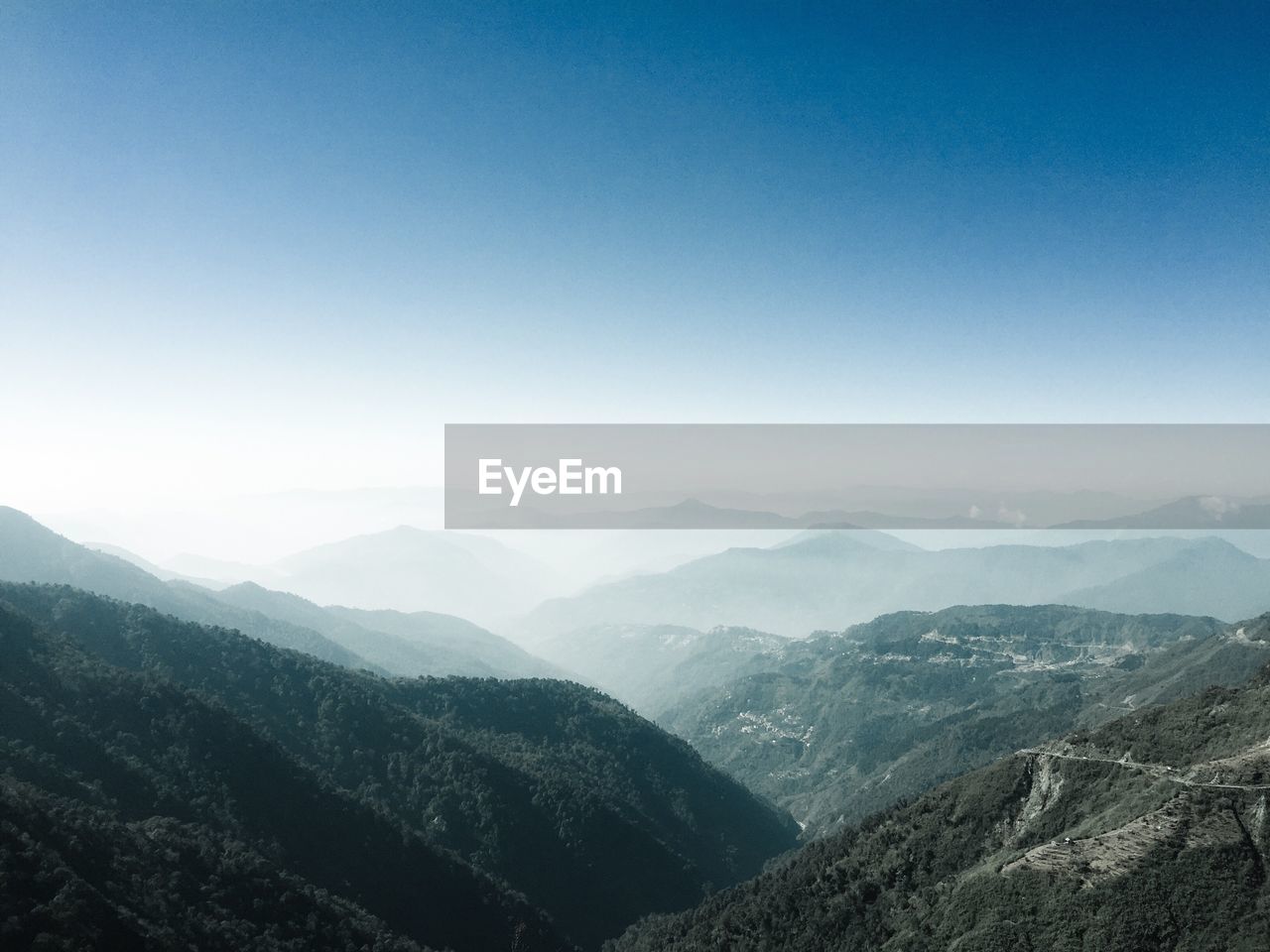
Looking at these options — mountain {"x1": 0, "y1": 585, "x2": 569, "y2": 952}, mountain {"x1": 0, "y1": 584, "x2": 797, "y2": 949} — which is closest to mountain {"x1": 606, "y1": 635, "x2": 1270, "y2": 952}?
mountain {"x1": 0, "y1": 584, "x2": 797, "y2": 949}

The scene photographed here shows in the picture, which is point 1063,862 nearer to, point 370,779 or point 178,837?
point 178,837

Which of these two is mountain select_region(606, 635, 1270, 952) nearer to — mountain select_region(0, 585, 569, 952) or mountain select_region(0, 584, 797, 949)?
mountain select_region(0, 584, 797, 949)

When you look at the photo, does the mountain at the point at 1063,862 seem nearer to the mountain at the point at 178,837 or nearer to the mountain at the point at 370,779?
the mountain at the point at 370,779

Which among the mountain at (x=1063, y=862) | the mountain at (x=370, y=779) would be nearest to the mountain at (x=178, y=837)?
the mountain at (x=370, y=779)

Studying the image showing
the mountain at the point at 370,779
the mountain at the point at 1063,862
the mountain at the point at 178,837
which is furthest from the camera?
the mountain at the point at 370,779

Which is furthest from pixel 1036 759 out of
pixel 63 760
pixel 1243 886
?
pixel 63 760

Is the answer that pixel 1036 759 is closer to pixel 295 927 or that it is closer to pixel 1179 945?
pixel 1179 945
